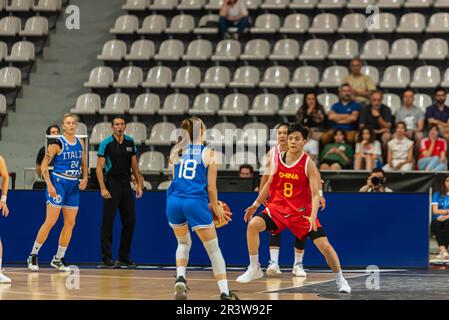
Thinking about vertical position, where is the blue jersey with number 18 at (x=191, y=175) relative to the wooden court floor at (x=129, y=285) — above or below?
above

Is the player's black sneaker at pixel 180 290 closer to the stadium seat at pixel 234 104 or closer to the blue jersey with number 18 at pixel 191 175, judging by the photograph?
the blue jersey with number 18 at pixel 191 175

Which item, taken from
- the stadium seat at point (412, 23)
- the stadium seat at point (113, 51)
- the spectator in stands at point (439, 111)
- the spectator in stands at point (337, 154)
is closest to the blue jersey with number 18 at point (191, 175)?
the spectator in stands at point (337, 154)

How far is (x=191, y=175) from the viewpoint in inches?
408

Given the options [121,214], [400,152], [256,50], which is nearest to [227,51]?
[256,50]

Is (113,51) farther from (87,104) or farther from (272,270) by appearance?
(272,270)

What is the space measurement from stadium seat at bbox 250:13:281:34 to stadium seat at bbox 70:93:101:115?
3792 mm

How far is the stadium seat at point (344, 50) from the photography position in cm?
2111

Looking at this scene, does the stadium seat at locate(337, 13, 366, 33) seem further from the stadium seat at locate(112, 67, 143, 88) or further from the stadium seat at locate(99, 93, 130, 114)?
the stadium seat at locate(99, 93, 130, 114)

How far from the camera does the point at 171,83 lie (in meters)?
21.4

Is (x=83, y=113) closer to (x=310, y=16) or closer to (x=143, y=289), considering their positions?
(x=310, y=16)

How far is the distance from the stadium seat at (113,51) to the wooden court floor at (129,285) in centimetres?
842

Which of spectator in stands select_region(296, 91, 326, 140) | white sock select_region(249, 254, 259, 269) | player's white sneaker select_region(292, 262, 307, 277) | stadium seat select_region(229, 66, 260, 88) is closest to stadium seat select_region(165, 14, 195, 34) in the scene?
stadium seat select_region(229, 66, 260, 88)

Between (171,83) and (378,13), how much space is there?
4.76 metres

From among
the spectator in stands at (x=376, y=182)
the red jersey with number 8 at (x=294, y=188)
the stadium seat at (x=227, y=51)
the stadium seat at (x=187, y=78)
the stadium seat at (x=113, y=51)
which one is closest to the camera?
the red jersey with number 8 at (x=294, y=188)
